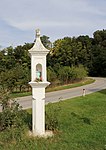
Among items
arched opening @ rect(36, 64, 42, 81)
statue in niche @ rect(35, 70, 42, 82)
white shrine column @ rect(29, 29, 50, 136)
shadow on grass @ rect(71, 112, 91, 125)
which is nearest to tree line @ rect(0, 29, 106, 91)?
shadow on grass @ rect(71, 112, 91, 125)

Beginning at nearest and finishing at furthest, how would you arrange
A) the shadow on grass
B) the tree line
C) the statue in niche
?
the statue in niche
the shadow on grass
the tree line

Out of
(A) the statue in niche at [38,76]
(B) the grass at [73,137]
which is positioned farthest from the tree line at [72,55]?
(A) the statue in niche at [38,76]

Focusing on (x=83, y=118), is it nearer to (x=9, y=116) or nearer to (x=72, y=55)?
(x=9, y=116)

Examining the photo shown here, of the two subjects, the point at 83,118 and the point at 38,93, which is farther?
the point at 83,118

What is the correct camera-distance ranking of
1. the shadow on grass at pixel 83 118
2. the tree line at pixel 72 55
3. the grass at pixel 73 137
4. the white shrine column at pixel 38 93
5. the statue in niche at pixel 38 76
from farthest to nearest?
the tree line at pixel 72 55
the shadow on grass at pixel 83 118
the statue in niche at pixel 38 76
the white shrine column at pixel 38 93
the grass at pixel 73 137

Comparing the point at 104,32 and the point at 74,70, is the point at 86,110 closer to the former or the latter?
the point at 74,70

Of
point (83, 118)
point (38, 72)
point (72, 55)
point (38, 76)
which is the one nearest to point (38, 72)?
point (38, 72)

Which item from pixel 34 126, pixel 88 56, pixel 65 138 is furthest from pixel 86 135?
pixel 88 56

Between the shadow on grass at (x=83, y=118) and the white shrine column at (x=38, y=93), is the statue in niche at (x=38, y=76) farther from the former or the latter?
the shadow on grass at (x=83, y=118)

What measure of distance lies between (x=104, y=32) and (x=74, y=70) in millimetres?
35562

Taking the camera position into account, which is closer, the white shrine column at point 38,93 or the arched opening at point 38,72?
the white shrine column at point 38,93

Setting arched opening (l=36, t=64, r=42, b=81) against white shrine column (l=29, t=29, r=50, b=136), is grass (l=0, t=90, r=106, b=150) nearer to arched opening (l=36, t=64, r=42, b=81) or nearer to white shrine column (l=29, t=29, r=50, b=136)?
white shrine column (l=29, t=29, r=50, b=136)

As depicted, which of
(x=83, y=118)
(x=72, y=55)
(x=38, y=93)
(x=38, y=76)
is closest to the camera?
(x=38, y=93)

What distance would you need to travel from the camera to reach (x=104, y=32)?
6644cm
